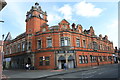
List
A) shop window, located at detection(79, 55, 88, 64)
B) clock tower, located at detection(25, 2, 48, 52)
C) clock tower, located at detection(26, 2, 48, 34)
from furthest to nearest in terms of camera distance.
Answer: clock tower, located at detection(26, 2, 48, 34)
clock tower, located at detection(25, 2, 48, 52)
shop window, located at detection(79, 55, 88, 64)

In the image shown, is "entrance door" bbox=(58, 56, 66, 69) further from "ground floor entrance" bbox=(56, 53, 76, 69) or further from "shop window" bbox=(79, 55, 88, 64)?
"shop window" bbox=(79, 55, 88, 64)

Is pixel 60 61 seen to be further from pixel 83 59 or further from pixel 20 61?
pixel 20 61

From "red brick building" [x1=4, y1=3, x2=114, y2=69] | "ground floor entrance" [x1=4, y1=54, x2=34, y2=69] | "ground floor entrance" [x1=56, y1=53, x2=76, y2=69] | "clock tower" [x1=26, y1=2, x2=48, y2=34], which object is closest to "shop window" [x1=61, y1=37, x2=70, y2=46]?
"red brick building" [x1=4, y1=3, x2=114, y2=69]

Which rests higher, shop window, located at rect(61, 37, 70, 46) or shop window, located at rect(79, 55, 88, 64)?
shop window, located at rect(61, 37, 70, 46)

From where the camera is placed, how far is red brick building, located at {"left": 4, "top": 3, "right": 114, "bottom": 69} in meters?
28.0

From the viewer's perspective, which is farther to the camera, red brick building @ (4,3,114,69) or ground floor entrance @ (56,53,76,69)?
red brick building @ (4,3,114,69)

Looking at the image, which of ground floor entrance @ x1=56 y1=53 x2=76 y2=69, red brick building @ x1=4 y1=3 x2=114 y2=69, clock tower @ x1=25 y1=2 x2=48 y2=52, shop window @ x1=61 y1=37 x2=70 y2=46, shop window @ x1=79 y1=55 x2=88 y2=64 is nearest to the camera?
ground floor entrance @ x1=56 y1=53 x2=76 y2=69

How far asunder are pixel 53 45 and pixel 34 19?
9.91 meters

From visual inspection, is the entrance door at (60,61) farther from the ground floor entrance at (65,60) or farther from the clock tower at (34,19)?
the clock tower at (34,19)

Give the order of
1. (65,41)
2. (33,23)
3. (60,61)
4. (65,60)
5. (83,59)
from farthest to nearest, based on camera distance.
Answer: (33,23)
(83,59)
(65,41)
(60,61)
(65,60)

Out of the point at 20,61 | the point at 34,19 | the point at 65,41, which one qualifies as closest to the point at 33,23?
the point at 34,19

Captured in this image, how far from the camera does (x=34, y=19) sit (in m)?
32.0

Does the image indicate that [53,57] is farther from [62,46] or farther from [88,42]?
[88,42]

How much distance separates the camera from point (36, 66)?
1153 inches
